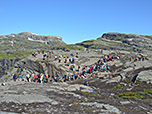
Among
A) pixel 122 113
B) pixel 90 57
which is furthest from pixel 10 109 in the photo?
pixel 90 57

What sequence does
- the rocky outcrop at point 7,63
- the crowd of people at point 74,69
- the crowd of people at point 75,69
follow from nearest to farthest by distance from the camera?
the crowd of people at point 74,69
the crowd of people at point 75,69
the rocky outcrop at point 7,63

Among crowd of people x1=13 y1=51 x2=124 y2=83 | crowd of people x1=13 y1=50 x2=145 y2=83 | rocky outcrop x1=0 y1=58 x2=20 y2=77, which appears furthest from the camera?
rocky outcrop x1=0 y1=58 x2=20 y2=77

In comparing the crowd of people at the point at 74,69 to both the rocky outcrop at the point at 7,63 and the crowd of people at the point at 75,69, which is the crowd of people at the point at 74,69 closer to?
the crowd of people at the point at 75,69

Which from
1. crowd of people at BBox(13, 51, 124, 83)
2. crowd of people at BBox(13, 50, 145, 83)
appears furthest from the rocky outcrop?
crowd of people at BBox(13, 51, 124, 83)

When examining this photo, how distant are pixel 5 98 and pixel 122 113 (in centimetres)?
1311

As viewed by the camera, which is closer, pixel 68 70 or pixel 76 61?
pixel 68 70

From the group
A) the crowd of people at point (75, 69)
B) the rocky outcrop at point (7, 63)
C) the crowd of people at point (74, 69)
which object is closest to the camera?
the crowd of people at point (74, 69)

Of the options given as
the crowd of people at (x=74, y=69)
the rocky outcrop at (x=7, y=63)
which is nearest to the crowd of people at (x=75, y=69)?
the crowd of people at (x=74, y=69)

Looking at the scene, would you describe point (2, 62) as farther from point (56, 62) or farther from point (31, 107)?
point (31, 107)

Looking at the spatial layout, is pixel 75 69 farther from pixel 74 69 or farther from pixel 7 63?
pixel 7 63

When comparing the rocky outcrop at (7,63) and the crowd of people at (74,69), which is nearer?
the crowd of people at (74,69)

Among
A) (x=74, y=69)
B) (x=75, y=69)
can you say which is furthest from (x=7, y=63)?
(x=75, y=69)

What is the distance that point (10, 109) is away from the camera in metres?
14.3

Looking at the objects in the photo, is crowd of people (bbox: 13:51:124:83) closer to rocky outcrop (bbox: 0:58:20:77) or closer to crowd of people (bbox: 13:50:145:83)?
crowd of people (bbox: 13:50:145:83)
